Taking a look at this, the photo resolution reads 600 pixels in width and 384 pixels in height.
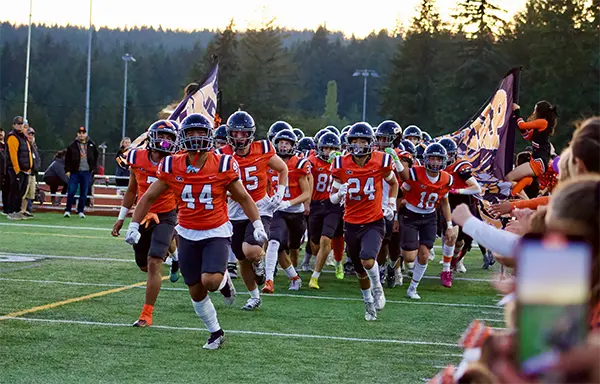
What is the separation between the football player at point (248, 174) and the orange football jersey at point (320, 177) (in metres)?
2.29

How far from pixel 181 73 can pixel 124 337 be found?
5255 inches

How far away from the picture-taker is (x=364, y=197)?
33.8 ft

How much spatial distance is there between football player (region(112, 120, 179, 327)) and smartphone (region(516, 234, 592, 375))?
285 inches

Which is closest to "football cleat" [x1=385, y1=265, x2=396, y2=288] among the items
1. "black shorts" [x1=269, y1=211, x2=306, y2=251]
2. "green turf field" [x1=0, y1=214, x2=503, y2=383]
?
"green turf field" [x1=0, y1=214, x2=503, y2=383]

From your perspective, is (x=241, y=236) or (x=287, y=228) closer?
(x=241, y=236)

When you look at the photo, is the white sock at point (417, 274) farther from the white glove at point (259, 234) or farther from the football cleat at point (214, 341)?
the football cleat at point (214, 341)

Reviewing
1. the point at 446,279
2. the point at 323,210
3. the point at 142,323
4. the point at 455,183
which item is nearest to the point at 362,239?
the point at 142,323

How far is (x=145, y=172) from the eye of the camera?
985cm

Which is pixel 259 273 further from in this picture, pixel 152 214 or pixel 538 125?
pixel 538 125

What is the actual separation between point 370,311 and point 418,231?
8.85ft

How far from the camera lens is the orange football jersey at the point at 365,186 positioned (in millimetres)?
10289

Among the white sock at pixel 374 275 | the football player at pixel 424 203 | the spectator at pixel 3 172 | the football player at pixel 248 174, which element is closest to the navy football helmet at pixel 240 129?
the football player at pixel 248 174

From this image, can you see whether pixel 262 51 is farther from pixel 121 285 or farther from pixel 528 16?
pixel 121 285

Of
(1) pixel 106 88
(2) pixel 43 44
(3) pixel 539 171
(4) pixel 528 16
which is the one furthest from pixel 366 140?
(2) pixel 43 44
